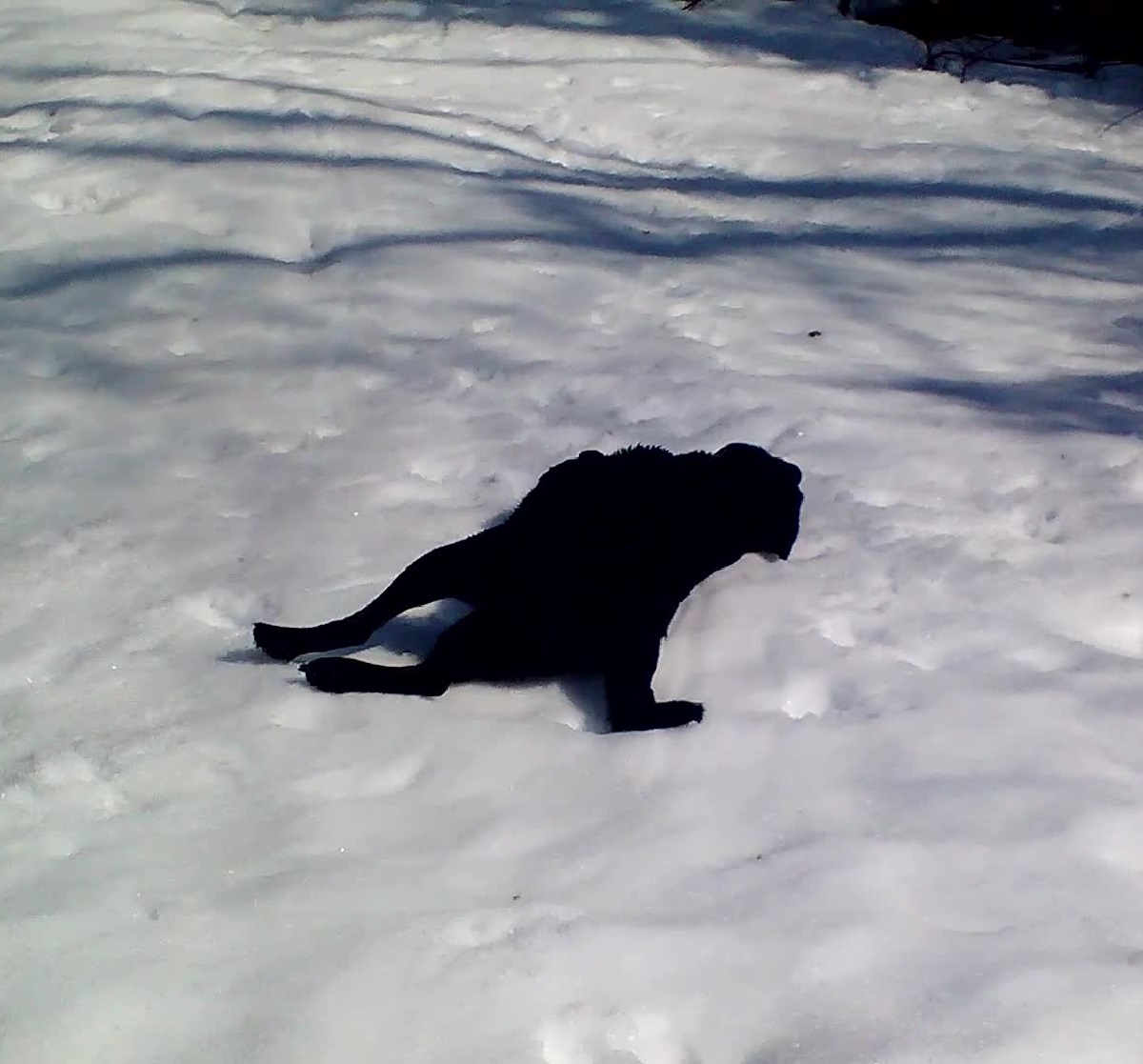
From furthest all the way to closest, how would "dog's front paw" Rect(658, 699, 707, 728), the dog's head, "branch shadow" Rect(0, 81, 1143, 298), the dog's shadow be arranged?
"branch shadow" Rect(0, 81, 1143, 298) → the dog's head → the dog's shadow → "dog's front paw" Rect(658, 699, 707, 728)

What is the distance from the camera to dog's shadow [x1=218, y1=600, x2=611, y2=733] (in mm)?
2504

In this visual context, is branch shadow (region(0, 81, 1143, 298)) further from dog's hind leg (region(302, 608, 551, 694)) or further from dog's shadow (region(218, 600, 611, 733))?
dog's hind leg (region(302, 608, 551, 694))

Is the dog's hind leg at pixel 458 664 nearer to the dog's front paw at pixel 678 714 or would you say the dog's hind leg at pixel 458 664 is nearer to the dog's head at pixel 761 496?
the dog's front paw at pixel 678 714

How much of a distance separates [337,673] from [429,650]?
311 millimetres

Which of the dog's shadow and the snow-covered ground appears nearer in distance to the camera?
the snow-covered ground

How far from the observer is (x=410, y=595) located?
2.55m

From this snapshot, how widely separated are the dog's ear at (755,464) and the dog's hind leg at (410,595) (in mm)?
658

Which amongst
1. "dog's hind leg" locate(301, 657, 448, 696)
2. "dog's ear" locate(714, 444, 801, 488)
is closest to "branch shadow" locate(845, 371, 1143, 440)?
"dog's ear" locate(714, 444, 801, 488)

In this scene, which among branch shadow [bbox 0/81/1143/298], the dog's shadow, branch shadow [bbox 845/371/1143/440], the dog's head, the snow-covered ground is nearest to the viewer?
the snow-covered ground

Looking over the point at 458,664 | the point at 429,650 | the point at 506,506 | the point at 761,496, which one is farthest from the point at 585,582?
the point at 506,506

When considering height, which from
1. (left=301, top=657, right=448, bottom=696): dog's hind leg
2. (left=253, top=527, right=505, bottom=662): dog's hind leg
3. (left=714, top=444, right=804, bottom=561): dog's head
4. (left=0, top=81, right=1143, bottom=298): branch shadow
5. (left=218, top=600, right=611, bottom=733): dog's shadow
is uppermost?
(left=0, top=81, right=1143, bottom=298): branch shadow

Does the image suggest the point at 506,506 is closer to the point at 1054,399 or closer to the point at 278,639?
the point at 278,639

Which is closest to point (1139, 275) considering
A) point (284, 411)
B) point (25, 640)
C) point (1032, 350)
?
point (1032, 350)

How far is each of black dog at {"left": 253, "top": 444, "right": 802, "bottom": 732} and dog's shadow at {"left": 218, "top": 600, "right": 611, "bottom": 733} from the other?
0.04 metres
